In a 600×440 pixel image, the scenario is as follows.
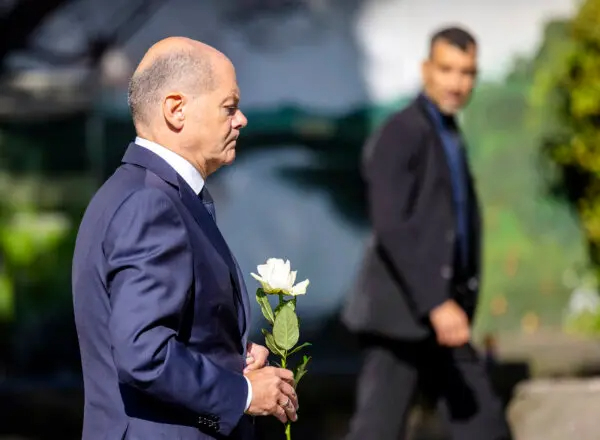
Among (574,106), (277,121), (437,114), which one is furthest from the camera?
(574,106)

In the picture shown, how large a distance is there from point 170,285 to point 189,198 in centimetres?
27

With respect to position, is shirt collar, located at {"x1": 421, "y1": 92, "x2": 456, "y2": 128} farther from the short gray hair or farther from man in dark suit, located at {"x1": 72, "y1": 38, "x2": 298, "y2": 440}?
the short gray hair

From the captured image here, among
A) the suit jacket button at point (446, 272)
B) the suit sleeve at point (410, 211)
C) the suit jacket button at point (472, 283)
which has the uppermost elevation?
the suit sleeve at point (410, 211)

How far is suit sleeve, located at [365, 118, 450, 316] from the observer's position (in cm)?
595

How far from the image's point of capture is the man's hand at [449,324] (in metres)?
5.80

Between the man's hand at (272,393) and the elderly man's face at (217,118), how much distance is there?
51 cm

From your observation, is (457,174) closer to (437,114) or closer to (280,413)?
(437,114)

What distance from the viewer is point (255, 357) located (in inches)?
140

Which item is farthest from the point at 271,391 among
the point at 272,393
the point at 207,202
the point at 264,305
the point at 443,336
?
the point at 443,336

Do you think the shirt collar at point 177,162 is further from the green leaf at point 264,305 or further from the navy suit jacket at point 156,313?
the green leaf at point 264,305

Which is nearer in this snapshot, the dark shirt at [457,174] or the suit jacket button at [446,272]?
the suit jacket button at [446,272]

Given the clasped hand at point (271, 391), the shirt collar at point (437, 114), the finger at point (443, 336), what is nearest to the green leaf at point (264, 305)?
the clasped hand at point (271, 391)

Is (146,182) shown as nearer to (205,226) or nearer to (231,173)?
(205,226)

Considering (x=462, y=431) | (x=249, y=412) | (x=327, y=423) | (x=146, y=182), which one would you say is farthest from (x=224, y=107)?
(x=327, y=423)
